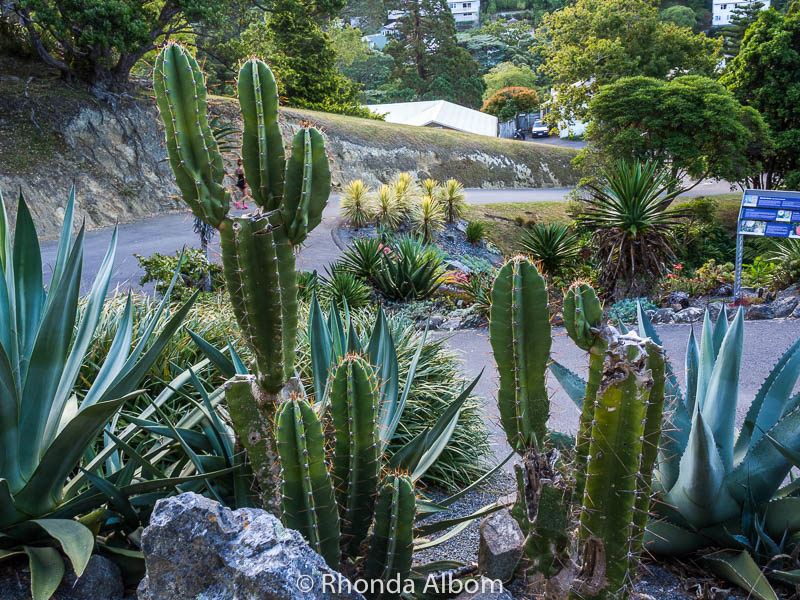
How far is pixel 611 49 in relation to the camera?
2423 centimetres

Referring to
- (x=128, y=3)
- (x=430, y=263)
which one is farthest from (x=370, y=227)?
(x=128, y=3)

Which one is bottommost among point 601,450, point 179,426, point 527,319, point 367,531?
point 367,531

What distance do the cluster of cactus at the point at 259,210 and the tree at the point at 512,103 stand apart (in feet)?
165

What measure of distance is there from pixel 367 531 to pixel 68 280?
175 centimetres

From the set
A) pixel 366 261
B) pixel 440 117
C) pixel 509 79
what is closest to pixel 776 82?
pixel 366 261

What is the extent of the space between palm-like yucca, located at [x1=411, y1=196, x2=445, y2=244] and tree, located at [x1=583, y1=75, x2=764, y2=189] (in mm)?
6477

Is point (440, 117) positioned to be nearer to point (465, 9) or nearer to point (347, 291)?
point (347, 291)

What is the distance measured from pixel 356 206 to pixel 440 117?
24013 mm

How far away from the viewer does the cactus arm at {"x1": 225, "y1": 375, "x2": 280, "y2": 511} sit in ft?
8.86

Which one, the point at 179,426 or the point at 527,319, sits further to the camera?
the point at 179,426

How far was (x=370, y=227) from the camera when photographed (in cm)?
1838

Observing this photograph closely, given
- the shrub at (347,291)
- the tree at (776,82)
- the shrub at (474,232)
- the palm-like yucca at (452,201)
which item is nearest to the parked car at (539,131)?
the tree at (776,82)

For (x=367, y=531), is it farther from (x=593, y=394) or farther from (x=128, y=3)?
(x=128, y=3)

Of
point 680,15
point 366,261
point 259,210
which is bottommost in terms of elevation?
point 366,261
